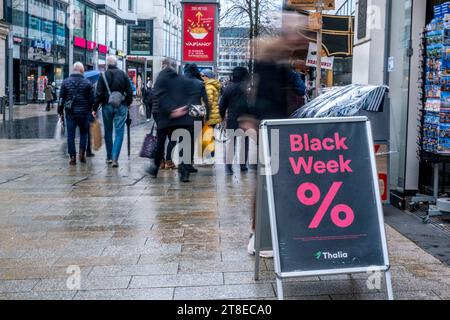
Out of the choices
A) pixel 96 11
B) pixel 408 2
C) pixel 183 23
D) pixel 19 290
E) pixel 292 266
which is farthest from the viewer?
pixel 96 11

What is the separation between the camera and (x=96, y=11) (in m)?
53.5

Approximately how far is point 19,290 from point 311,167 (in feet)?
7.63

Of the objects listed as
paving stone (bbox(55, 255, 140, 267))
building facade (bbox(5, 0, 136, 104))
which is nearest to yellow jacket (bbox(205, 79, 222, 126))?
paving stone (bbox(55, 255, 140, 267))

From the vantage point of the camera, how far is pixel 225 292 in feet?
14.5

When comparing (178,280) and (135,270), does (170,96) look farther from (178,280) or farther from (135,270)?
(178,280)

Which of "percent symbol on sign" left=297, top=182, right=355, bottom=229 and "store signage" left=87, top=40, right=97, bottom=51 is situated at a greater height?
"store signage" left=87, top=40, right=97, bottom=51

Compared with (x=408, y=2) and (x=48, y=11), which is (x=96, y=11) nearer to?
(x=48, y=11)

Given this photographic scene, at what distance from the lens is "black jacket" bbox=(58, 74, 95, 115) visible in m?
11.2

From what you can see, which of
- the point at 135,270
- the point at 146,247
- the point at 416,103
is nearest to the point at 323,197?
the point at 135,270

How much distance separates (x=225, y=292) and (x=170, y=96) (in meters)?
5.10

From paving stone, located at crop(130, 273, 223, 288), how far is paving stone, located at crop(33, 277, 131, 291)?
0.09 meters

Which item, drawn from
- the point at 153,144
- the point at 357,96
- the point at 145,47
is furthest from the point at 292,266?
the point at 145,47

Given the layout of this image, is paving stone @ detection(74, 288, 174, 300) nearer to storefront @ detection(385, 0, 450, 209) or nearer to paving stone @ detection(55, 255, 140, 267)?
paving stone @ detection(55, 255, 140, 267)

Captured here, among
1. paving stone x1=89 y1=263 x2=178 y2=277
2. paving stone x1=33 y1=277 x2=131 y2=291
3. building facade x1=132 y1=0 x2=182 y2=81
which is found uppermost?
building facade x1=132 y1=0 x2=182 y2=81
